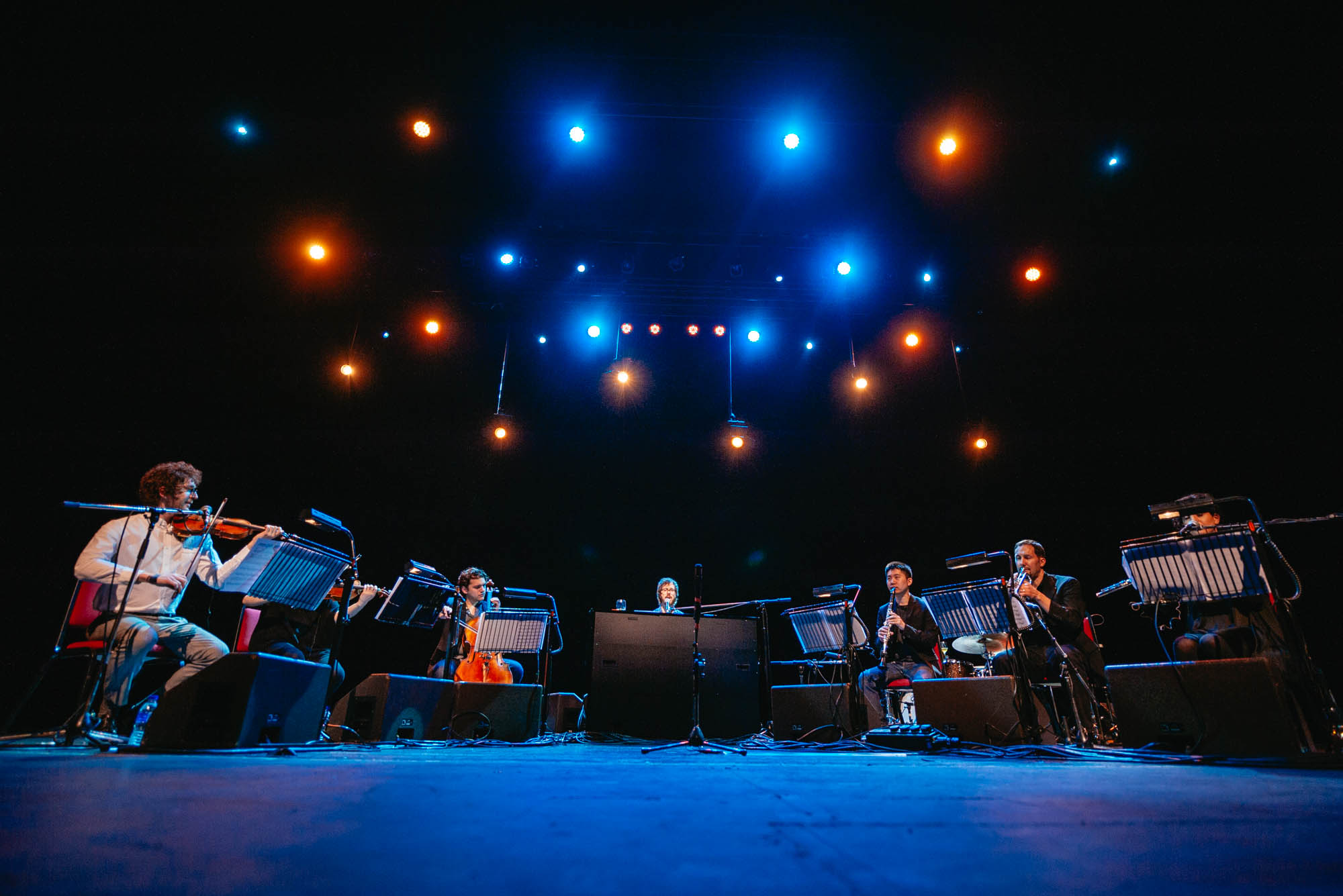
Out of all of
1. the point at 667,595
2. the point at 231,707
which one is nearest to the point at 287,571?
the point at 231,707

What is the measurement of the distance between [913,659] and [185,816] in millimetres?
5199

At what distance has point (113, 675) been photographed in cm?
304

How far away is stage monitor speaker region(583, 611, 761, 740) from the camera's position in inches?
174

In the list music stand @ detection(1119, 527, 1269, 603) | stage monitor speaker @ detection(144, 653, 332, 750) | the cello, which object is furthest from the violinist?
music stand @ detection(1119, 527, 1269, 603)

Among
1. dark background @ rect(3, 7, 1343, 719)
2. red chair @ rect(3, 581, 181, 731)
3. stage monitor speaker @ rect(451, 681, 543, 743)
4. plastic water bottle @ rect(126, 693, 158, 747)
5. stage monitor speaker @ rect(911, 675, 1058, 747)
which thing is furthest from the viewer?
dark background @ rect(3, 7, 1343, 719)

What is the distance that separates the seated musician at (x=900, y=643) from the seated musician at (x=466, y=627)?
2.93 meters

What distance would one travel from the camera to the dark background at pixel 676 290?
422cm

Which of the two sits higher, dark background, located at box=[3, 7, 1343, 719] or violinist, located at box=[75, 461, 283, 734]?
dark background, located at box=[3, 7, 1343, 719]

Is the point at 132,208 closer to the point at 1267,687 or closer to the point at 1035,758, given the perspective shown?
the point at 1035,758

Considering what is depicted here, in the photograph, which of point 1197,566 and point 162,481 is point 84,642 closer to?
point 162,481

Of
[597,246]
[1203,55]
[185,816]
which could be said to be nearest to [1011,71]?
[1203,55]

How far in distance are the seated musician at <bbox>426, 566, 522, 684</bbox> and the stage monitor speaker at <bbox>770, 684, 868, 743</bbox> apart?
216cm

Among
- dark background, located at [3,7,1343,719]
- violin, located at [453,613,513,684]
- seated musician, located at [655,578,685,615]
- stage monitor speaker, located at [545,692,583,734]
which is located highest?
dark background, located at [3,7,1343,719]

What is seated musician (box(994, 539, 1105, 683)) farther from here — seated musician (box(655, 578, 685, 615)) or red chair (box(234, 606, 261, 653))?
red chair (box(234, 606, 261, 653))
